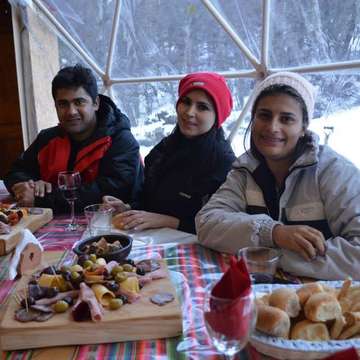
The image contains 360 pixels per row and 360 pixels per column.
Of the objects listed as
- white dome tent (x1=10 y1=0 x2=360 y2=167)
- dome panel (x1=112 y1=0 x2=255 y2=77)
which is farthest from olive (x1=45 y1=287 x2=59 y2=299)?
dome panel (x1=112 y1=0 x2=255 y2=77)

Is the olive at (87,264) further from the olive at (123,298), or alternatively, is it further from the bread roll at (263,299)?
the bread roll at (263,299)

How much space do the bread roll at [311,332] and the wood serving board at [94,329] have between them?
243 mm

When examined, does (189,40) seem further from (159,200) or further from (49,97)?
(49,97)

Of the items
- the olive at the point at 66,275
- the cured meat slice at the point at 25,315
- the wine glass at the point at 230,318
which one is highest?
the wine glass at the point at 230,318

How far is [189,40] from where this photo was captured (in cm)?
337

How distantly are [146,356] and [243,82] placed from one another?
2924 millimetres

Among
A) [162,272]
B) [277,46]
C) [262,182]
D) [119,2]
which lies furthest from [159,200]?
[119,2]

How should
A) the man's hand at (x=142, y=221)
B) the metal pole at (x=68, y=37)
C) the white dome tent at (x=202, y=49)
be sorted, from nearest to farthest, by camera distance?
the man's hand at (x=142, y=221) → the white dome tent at (x=202, y=49) → the metal pole at (x=68, y=37)

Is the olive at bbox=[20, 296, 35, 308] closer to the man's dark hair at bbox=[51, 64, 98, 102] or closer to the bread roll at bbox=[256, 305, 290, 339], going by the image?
the bread roll at bbox=[256, 305, 290, 339]

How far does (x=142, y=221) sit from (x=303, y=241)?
0.68 metres

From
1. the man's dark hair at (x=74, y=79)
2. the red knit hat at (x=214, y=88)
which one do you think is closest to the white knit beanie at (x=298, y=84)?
the red knit hat at (x=214, y=88)

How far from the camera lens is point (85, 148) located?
2.16 m

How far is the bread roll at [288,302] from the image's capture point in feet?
2.59

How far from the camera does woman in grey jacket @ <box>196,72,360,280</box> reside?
3.75 feet
